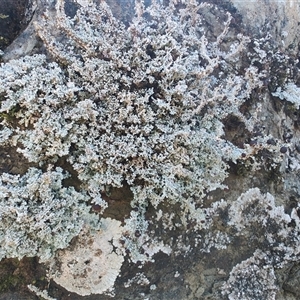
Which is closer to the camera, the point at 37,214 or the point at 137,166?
the point at 37,214

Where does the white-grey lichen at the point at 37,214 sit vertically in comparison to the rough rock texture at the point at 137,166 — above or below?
below

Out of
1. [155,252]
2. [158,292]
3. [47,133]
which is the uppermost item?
[47,133]

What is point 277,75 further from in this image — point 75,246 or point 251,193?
point 75,246

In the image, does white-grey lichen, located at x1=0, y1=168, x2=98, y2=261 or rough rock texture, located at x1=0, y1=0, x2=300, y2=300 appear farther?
rough rock texture, located at x1=0, y1=0, x2=300, y2=300

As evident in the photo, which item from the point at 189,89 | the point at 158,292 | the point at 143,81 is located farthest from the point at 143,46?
the point at 158,292

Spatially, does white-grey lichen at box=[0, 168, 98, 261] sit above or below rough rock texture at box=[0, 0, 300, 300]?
below

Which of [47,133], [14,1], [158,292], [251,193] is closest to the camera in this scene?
[47,133]

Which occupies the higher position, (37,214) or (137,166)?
(137,166)

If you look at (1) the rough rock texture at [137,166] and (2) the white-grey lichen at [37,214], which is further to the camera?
(1) the rough rock texture at [137,166]
